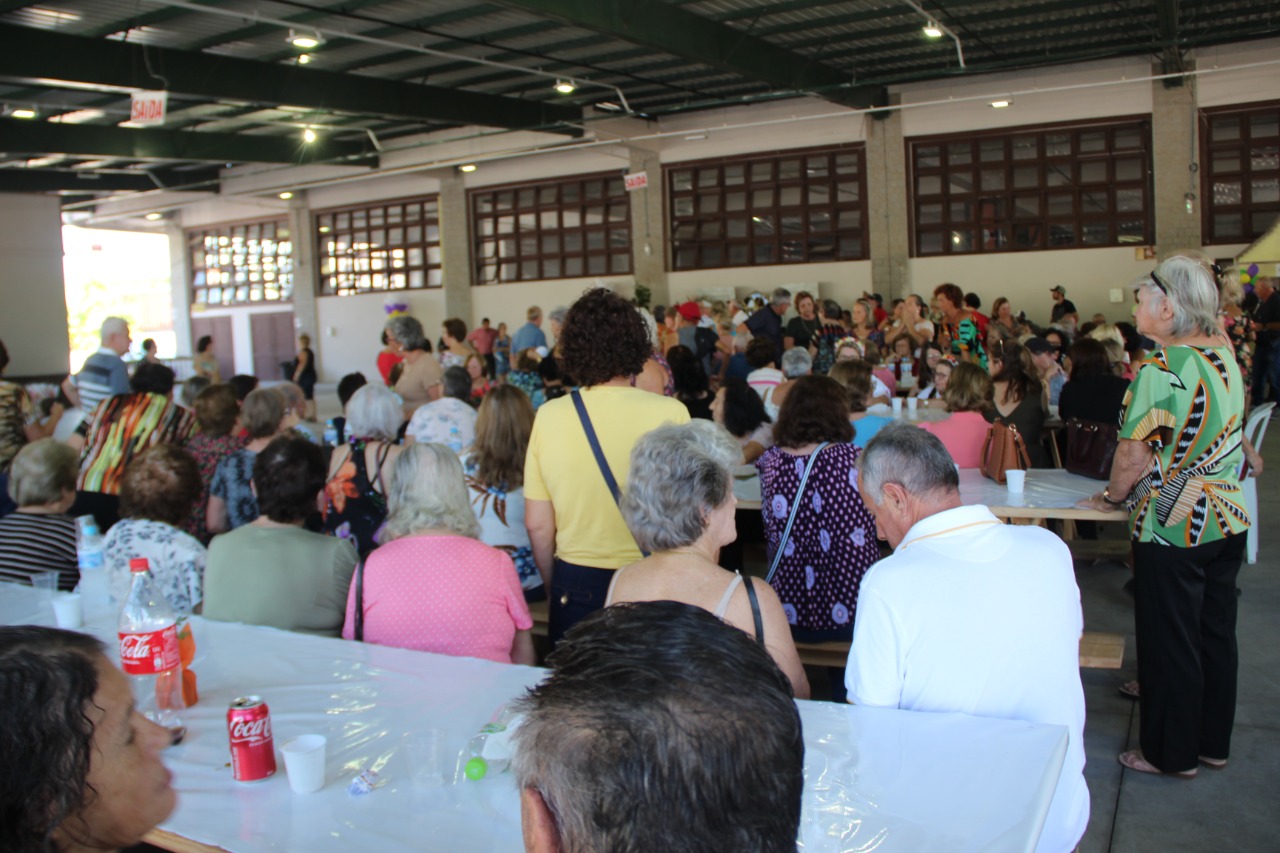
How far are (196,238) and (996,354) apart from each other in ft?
70.5

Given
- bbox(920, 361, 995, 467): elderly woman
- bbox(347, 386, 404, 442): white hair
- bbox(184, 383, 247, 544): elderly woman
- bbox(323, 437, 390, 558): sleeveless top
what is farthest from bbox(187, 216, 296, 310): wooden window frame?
bbox(920, 361, 995, 467): elderly woman

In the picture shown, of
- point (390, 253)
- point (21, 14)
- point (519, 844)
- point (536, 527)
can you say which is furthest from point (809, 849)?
point (390, 253)

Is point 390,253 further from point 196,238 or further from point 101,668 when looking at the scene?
point 101,668

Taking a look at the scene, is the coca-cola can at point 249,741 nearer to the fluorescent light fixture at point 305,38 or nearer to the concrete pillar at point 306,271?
the fluorescent light fixture at point 305,38

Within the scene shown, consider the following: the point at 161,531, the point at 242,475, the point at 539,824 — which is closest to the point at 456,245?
the point at 242,475

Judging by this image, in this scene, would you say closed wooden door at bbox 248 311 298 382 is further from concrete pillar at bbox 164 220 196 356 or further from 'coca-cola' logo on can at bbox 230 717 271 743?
'coca-cola' logo on can at bbox 230 717 271 743

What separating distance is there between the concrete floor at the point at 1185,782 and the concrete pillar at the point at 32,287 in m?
16.0

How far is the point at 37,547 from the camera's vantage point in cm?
370

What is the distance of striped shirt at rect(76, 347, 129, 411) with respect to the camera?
21.5 ft

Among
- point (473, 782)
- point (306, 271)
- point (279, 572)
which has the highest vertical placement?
point (306, 271)

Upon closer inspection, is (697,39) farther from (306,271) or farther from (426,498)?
(306,271)

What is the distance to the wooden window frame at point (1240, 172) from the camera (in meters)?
12.6

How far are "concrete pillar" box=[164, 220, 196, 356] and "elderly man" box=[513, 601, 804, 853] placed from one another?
82.3 ft

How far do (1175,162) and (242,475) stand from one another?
40.4 ft
